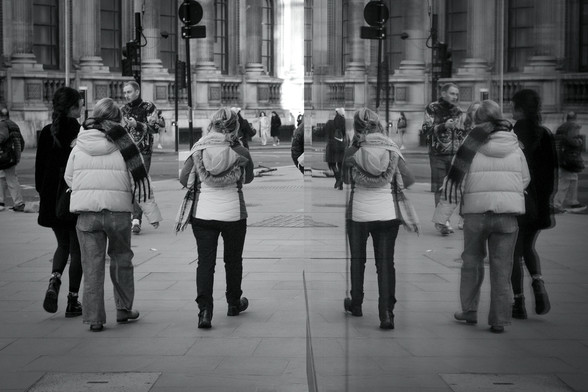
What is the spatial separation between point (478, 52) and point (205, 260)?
20.7 ft

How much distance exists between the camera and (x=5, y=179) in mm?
17406

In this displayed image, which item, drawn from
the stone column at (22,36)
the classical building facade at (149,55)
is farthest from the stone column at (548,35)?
the stone column at (22,36)

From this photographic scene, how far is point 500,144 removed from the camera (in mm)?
1880

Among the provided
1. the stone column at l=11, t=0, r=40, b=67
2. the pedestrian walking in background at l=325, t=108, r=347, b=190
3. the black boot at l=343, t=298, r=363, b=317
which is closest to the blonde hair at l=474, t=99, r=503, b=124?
the pedestrian walking in background at l=325, t=108, r=347, b=190

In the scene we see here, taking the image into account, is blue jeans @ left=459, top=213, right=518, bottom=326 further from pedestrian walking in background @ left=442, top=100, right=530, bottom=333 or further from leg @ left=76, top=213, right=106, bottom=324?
leg @ left=76, top=213, right=106, bottom=324

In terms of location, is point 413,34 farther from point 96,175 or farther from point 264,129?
point 264,129

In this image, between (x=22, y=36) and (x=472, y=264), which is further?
(x=22, y=36)

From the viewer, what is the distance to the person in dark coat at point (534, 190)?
1.55 metres

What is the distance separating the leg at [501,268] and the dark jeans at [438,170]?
10cm

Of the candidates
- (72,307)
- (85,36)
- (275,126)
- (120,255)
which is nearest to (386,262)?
(120,255)

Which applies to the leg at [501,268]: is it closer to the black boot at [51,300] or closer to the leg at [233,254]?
the leg at [233,254]

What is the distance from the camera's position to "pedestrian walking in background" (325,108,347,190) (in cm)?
189

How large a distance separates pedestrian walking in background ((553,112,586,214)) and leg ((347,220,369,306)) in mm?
413

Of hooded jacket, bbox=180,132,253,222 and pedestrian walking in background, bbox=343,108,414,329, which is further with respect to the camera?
hooded jacket, bbox=180,132,253,222
